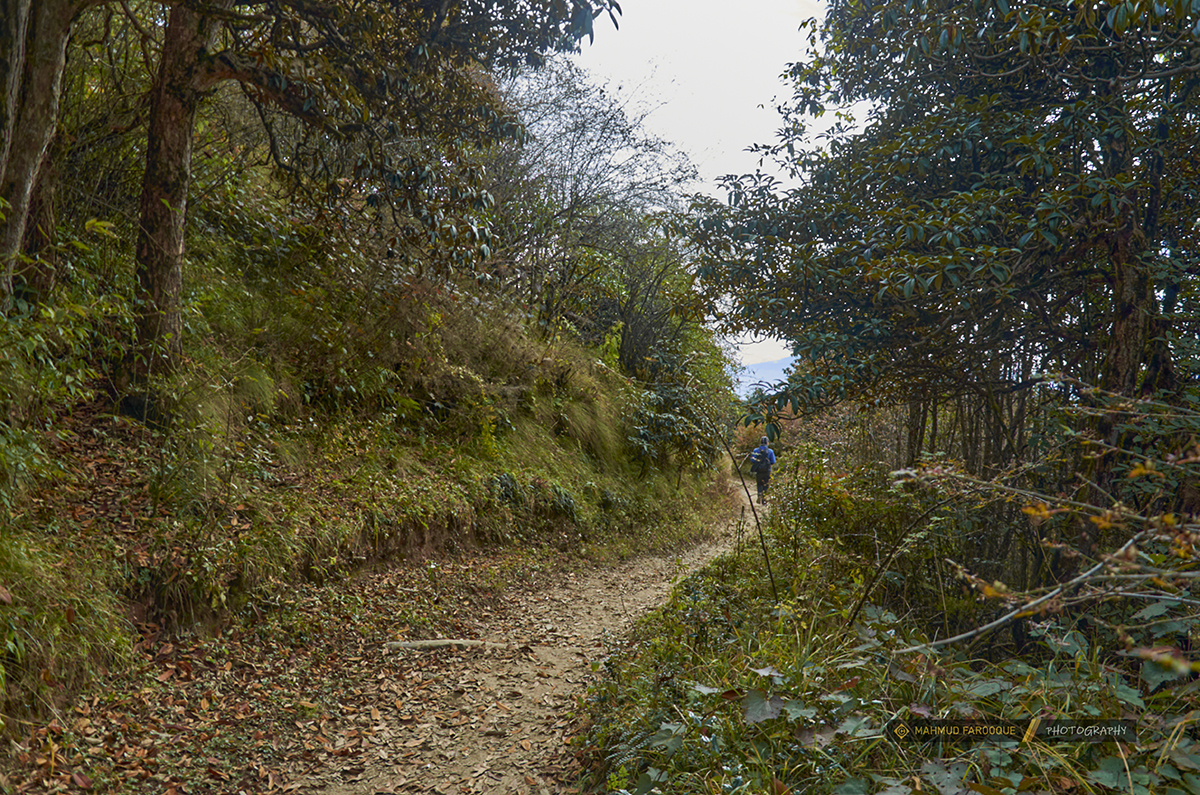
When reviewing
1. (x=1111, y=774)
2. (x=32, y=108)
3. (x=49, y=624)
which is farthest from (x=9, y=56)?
(x=1111, y=774)

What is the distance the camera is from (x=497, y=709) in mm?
4703

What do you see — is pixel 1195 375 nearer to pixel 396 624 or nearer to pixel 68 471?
pixel 396 624

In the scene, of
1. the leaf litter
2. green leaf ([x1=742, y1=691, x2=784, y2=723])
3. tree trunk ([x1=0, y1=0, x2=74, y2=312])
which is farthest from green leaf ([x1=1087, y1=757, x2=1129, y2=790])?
tree trunk ([x1=0, y1=0, x2=74, y2=312])

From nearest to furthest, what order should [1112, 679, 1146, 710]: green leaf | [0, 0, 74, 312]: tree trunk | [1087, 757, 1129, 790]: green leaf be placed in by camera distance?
[1087, 757, 1129, 790]: green leaf, [1112, 679, 1146, 710]: green leaf, [0, 0, 74, 312]: tree trunk

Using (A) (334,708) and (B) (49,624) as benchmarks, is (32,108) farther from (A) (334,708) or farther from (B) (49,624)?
(A) (334,708)

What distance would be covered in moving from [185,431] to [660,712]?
434 cm

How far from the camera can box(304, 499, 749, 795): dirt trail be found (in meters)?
3.84

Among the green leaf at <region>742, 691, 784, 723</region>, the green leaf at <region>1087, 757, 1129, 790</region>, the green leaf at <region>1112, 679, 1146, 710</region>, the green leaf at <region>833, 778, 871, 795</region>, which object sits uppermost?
the green leaf at <region>1112, 679, 1146, 710</region>

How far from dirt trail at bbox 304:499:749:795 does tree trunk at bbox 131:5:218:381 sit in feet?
11.9

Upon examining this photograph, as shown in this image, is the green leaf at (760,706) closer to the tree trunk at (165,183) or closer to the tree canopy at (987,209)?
the tree canopy at (987,209)

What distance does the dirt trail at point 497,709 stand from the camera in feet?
12.6

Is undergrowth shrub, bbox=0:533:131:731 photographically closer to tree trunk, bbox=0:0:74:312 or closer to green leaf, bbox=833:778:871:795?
tree trunk, bbox=0:0:74:312

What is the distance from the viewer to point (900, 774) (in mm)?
2686

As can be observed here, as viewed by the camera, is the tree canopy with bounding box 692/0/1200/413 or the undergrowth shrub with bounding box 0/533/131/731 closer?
the undergrowth shrub with bounding box 0/533/131/731
